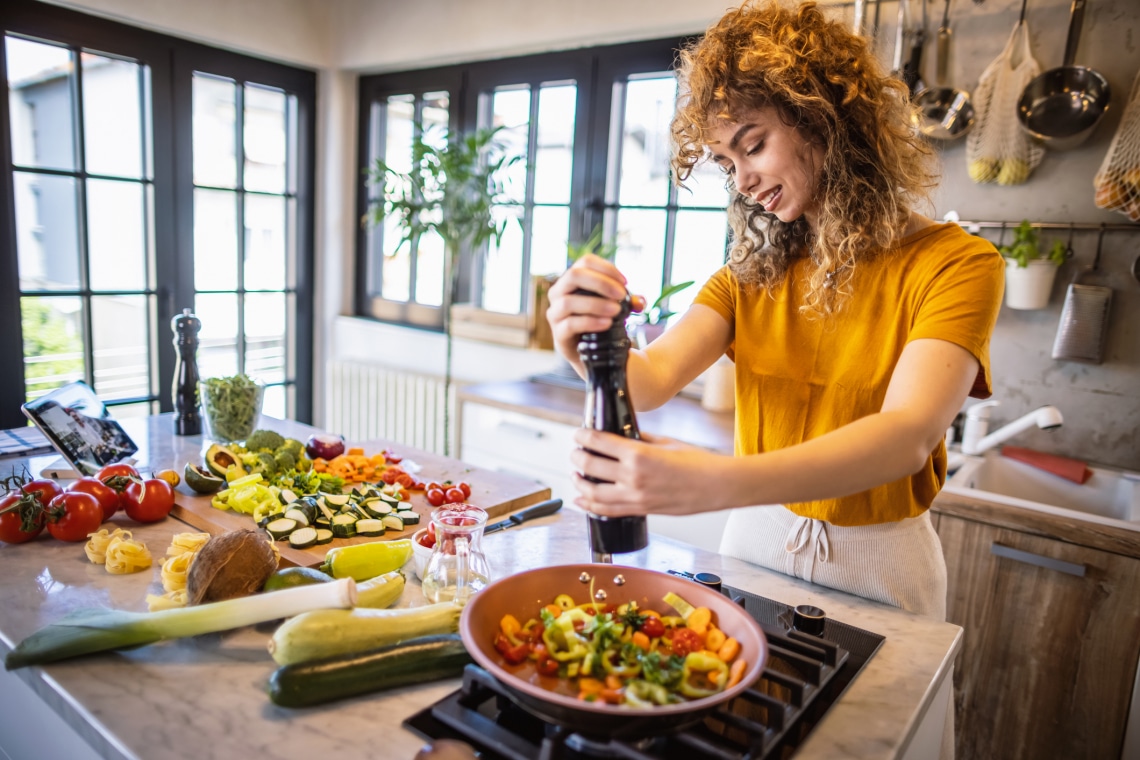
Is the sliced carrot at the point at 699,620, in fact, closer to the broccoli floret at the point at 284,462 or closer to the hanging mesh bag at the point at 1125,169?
the broccoli floret at the point at 284,462

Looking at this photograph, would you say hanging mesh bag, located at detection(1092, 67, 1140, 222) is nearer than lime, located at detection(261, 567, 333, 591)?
No

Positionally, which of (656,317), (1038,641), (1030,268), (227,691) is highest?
(1030,268)

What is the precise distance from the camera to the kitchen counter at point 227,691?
31.6 inches

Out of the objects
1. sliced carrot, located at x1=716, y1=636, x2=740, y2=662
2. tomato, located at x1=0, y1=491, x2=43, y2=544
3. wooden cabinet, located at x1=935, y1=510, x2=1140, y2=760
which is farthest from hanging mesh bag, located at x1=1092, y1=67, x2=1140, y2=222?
tomato, located at x1=0, y1=491, x2=43, y2=544

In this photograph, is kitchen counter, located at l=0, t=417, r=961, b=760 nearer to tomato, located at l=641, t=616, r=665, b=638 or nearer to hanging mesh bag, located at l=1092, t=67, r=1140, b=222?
tomato, located at l=641, t=616, r=665, b=638

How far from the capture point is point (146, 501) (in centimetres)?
141

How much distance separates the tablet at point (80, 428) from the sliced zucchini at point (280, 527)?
0.57 meters

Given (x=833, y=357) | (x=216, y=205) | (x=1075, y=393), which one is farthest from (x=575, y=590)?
(x=216, y=205)

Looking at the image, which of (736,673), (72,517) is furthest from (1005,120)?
(72,517)

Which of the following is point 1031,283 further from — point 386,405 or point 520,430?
point 386,405

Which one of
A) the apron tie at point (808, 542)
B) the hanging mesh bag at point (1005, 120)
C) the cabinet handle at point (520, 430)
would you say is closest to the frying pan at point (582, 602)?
the apron tie at point (808, 542)

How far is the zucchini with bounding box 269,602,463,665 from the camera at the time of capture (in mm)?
879

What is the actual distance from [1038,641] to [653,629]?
1.39 metres

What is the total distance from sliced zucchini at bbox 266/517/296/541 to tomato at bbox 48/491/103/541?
30cm
